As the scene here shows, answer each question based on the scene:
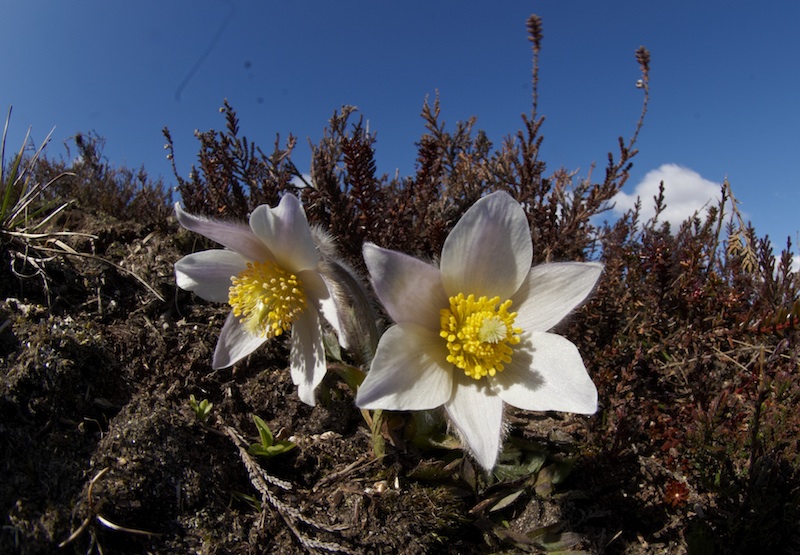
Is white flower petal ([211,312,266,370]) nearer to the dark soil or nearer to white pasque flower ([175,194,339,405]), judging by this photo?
white pasque flower ([175,194,339,405])

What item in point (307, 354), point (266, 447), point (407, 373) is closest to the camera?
point (407, 373)

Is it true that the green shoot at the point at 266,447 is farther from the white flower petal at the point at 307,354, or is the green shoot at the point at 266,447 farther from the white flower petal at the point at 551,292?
the white flower petal at the point at 551,292

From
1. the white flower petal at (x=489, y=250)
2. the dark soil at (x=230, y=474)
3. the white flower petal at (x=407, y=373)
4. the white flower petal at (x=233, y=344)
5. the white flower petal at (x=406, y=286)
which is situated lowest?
the dark soil at (x=230, y=474)

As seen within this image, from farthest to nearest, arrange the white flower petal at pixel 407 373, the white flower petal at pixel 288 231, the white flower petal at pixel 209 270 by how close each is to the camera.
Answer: the white flower petal at pixel 209 270, the white flower petal at pixel 288 231, the white flower petal at pixel 407 373

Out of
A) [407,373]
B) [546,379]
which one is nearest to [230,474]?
[407,373]

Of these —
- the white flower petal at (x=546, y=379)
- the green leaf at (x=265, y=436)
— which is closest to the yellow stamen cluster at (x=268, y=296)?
the green leaf at (x=265, y=436)

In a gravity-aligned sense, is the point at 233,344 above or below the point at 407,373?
above

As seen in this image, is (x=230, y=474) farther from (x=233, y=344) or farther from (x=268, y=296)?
(x=268, y=296)

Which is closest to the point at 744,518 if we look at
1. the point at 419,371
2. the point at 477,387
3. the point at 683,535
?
the point at 683,535
